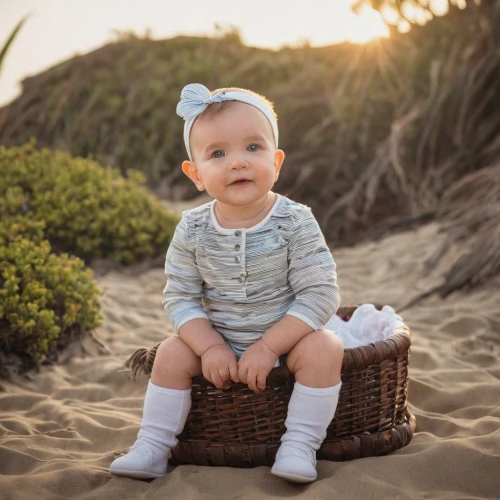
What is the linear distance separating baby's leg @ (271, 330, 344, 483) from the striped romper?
3.5 inches

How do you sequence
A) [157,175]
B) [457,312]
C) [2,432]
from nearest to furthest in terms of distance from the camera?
[2,432] → [457,312] → [157,175]

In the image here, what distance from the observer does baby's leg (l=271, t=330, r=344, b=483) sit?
217cm

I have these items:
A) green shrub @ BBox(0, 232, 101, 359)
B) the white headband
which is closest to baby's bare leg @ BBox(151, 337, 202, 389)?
the white headband

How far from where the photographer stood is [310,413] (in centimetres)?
218

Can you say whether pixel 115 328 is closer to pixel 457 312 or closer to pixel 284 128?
pixel 457 312

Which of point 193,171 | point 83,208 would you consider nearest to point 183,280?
point 193,171

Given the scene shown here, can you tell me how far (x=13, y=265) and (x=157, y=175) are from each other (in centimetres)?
514

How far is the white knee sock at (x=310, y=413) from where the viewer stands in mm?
2172

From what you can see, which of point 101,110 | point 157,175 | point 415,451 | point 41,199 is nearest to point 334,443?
point 415,451

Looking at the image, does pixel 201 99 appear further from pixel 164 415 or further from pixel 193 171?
pixel 164 415

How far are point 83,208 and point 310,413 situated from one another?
344cm

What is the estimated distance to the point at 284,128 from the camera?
767 centimetres

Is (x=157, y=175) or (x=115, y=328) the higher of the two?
(x=157, y=175)

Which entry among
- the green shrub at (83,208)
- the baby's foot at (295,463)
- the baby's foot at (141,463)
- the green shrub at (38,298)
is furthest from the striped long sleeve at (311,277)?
the green shrub at (83,208)
